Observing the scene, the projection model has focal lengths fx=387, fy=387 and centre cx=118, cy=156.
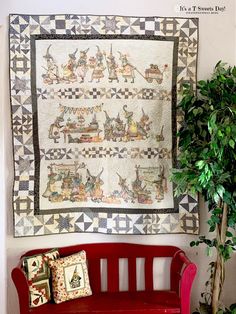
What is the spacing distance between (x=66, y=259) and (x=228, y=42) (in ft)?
5.79

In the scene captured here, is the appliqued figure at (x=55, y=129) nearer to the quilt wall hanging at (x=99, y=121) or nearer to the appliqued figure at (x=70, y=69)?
the quilt wall hanging at (x=99, y=121)

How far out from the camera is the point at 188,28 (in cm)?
255

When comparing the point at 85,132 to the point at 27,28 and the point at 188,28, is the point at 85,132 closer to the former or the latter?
the point at 27,28

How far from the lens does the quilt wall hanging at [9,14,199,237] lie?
253 cm

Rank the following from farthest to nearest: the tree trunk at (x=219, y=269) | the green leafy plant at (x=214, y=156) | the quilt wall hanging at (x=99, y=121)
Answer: the quilt wall hanging at (x=99, y=121)
the tree trunk at (x=219, y=269)
the green leafy plant at (x=214, y=156)

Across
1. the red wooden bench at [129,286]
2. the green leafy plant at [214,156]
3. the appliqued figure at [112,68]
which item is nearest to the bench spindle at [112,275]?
the red wooden bench at [129,286]

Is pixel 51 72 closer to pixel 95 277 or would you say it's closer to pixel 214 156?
pixel 214 156

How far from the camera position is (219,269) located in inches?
94.6

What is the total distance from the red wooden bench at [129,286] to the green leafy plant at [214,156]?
226 millimetres

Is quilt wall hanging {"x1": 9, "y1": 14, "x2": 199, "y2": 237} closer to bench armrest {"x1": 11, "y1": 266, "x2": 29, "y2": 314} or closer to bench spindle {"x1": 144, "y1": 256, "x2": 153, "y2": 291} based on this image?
bench spindle {"x1": 144, "y1": 256, "x2": 153, "y2": 291}

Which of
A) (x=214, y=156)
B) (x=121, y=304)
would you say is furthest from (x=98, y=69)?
(x=121, y=304)

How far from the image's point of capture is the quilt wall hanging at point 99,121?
2525mm

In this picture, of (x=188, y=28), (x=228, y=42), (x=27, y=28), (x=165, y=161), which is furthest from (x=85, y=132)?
(x=228, y=42)

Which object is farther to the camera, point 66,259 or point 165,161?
point 165,161
